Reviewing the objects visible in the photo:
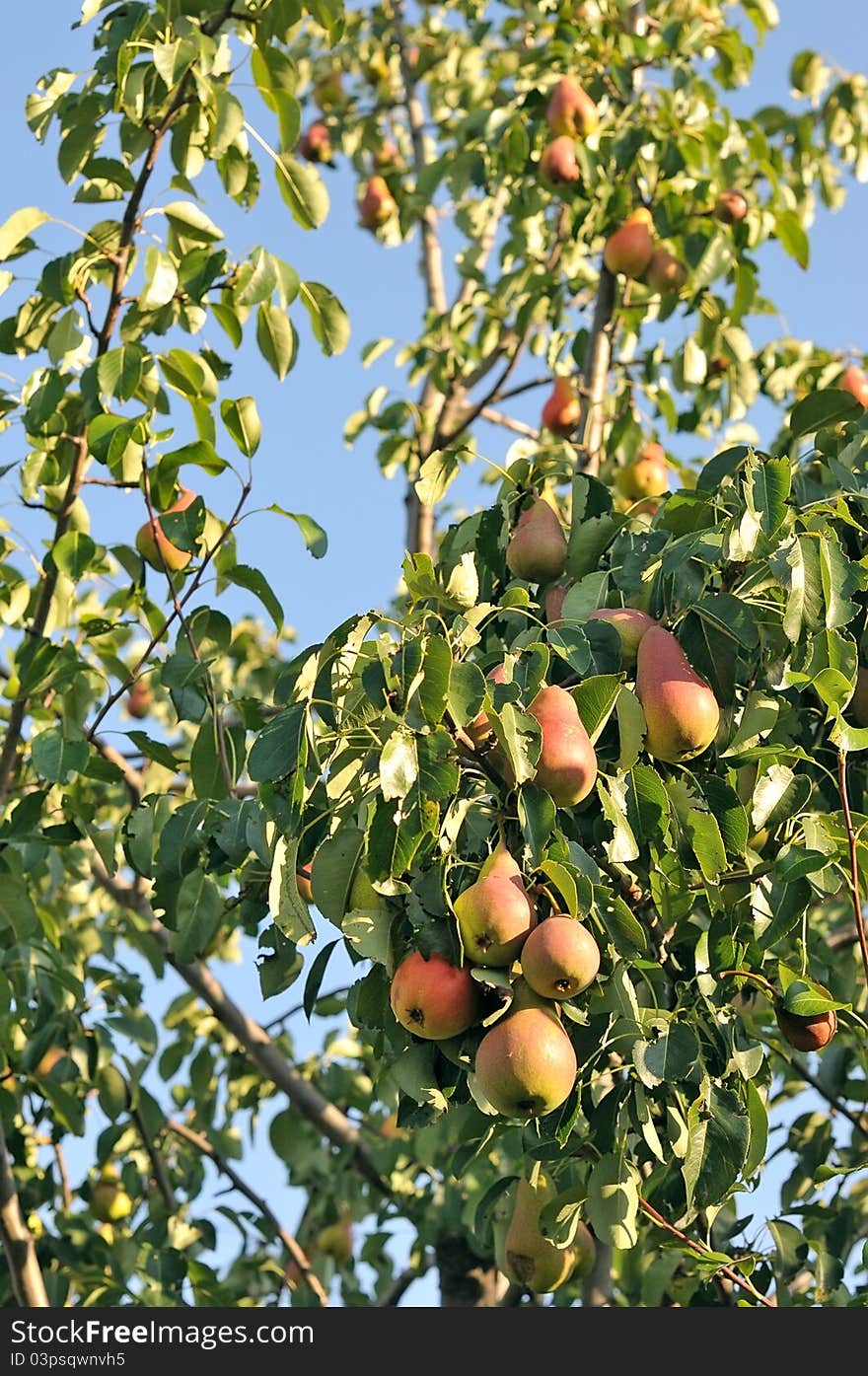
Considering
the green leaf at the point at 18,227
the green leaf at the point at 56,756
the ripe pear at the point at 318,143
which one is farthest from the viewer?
the ripe pear at the point at 318,143

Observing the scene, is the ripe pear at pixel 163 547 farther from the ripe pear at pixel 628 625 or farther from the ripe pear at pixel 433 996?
the ripe pear at pixel 433 996

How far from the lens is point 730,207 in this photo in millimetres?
3582

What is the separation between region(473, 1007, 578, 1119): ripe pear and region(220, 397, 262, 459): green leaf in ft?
3.78

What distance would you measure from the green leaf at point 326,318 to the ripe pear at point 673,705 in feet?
3.84

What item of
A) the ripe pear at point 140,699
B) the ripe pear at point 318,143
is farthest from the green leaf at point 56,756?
the ripe pear at point 318,143

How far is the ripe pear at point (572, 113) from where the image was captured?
3650 millimetres

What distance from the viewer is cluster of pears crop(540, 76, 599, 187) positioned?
3.57 m

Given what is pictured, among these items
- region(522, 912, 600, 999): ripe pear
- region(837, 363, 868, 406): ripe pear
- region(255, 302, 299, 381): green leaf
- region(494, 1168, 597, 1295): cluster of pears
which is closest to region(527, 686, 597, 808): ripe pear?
region(522, 912, 600, 999): ripe pear

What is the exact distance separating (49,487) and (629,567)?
129 cm

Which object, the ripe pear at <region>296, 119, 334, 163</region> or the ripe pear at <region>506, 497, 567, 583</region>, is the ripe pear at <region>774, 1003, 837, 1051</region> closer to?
the ripe pear at <region>506, 497, 567, 583</region>

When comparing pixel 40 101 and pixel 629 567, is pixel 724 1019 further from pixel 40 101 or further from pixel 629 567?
pixel 40 101

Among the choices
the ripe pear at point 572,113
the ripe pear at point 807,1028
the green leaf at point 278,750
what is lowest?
the ripe pear at point 807,1028

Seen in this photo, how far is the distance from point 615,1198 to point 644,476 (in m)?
2.03

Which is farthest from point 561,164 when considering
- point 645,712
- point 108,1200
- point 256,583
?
point 108,1200
